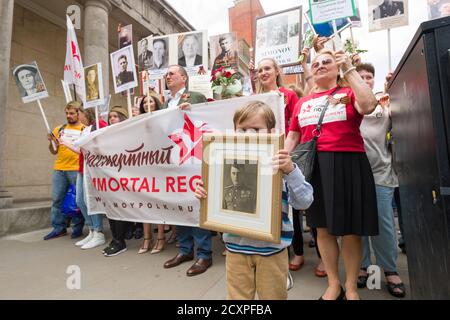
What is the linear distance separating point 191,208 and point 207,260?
0.52 meters

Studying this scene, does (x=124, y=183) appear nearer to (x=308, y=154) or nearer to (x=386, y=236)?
(x=308, y=154)

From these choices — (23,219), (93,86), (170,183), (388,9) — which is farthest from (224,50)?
(23,219)

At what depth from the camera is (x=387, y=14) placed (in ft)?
8.61

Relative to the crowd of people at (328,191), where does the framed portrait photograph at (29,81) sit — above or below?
above

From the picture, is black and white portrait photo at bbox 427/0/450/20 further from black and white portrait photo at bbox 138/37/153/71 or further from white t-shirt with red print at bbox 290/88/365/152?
black and white portrait photo at bbox 138/37/153/71

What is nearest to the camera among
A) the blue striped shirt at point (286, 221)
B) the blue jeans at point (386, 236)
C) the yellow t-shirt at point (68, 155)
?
the blue striped shirt at point (286, 221)

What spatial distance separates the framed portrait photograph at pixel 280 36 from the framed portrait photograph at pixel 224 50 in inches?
29.2

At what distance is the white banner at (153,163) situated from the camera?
2756 mm

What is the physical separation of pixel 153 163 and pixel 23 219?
9.64 feet

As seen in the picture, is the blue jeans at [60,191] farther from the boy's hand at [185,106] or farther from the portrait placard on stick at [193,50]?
the portrait placard on stick at [193,50]

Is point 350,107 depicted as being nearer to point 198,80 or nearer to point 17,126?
point 198,80

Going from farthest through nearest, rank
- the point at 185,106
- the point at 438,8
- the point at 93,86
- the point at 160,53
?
1. the point at 160,53
2. the point at 93,86
3. the point at 185,106
4. the point at 438,8

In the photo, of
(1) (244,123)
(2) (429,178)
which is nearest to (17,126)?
(1) (244,123)

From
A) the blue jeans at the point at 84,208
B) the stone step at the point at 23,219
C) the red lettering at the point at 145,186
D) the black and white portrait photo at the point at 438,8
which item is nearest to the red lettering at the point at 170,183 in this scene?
the red lettering at the point at 145,186
